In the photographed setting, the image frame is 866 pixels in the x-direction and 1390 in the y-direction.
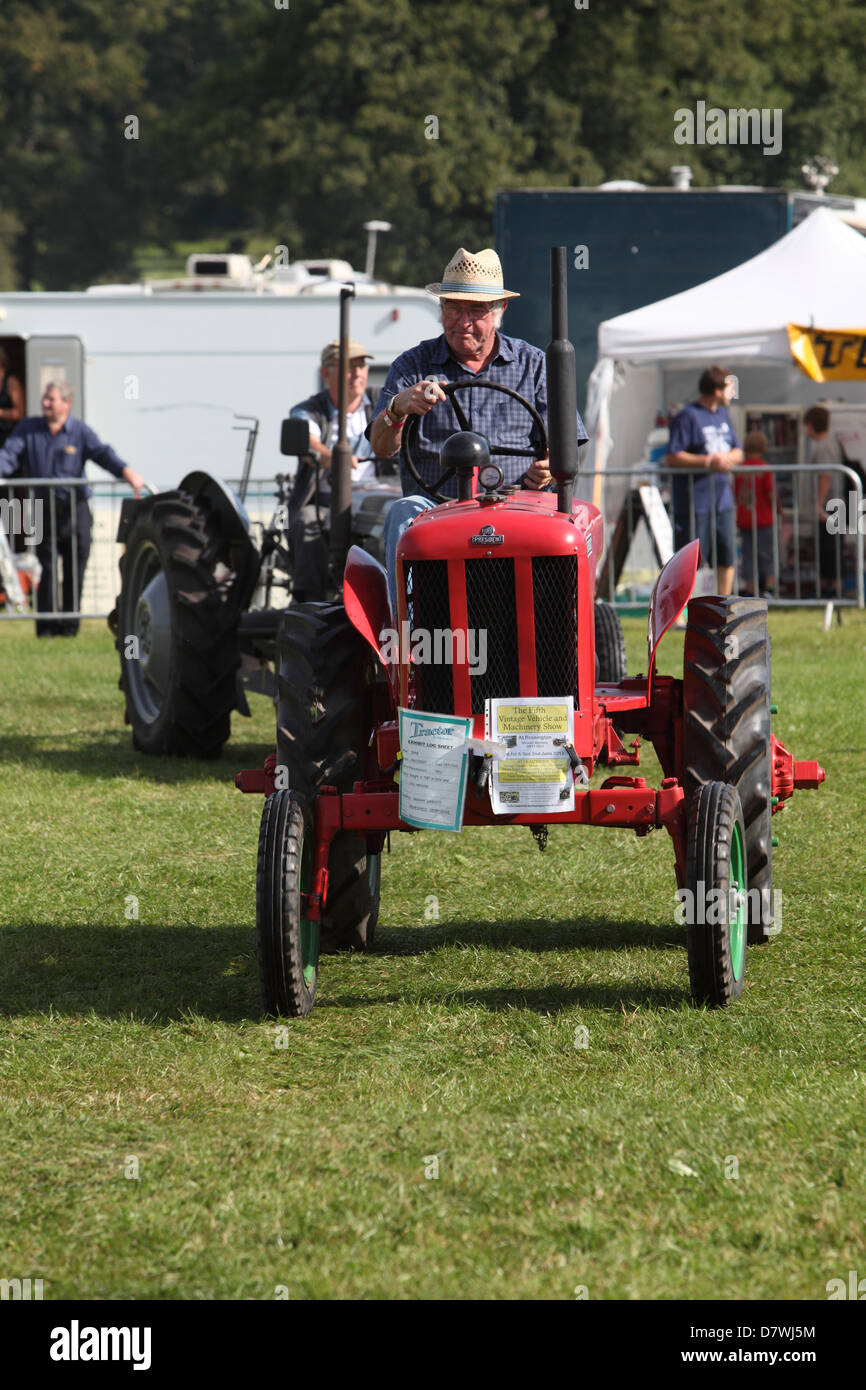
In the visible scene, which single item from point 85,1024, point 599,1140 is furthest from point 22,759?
point 599,1140

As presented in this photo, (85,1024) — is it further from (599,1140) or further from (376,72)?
(376,72)

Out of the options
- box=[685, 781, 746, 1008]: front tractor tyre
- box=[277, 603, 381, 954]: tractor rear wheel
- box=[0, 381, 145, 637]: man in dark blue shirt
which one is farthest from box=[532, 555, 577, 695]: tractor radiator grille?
box=[0, 381, 145, 637]: man in dark blue shirt

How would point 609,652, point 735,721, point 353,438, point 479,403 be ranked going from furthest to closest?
point 353,438 → point 609,652 → point 479,403 → point 735,721

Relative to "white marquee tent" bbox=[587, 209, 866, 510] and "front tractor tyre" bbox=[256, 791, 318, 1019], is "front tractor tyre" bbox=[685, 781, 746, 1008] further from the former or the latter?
"white marquee tent" bbox=[587, 209, 866, 510]

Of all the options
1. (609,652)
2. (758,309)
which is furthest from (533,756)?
(758,309)

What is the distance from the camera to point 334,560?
8.97 metres

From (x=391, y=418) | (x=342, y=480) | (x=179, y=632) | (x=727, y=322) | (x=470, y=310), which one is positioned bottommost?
(x=179, y=632)

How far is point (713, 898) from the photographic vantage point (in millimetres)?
4875

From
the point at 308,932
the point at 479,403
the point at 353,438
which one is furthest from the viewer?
the point at 353,438

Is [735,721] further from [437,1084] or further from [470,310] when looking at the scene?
[470,310]

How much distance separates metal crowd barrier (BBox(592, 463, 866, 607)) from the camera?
15.1m

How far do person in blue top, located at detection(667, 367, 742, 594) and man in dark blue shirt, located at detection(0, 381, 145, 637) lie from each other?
446 centimetres

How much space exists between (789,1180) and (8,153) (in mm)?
57538

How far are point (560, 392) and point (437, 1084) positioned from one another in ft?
6.14
